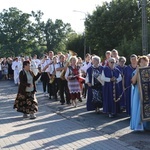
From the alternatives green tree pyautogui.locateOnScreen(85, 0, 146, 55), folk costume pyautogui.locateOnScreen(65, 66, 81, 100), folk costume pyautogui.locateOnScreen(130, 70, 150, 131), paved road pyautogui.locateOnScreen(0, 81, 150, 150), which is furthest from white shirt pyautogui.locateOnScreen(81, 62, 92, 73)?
green tree pyautogui.locateOnScreen(85, 0, 146, 55)

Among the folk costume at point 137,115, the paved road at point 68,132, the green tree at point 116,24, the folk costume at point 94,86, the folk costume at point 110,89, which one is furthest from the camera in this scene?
the green tree at point 116,24

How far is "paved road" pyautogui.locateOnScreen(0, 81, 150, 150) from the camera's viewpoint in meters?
7.61

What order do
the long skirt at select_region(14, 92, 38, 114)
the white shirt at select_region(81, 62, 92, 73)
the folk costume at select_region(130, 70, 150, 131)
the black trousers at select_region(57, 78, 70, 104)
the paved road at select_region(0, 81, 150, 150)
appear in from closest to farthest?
the paved road at select_region(0, 81, 150, 150)
the folk costume at select_region(130, 70, 150, 131)
the long skirt at select_region(14, 92, 38, 114)
the black trousers at select_region(57, 78, 70, 104)
the white shirt at select_region(81, 62, 92, 73)

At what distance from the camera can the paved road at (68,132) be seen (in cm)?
761

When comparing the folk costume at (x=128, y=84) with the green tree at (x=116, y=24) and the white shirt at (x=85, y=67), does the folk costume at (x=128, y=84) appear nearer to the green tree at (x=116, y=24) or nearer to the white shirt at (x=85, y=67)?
the white shirt at (x=85, y=67)

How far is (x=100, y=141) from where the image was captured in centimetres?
788

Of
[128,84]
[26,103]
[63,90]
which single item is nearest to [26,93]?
[26,103]

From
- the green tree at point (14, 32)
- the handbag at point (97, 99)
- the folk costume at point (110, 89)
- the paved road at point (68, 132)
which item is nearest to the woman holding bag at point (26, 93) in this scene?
the paved road at point (68, 132)

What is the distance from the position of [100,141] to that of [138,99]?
57.4 inches

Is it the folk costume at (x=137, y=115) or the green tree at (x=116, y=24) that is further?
the green tree at (x=116, y=24)

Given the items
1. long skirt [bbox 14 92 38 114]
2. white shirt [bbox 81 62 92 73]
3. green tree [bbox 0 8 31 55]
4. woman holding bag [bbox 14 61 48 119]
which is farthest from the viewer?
green tree [bbox 0 8 31 55]

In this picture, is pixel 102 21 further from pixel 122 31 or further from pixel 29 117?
pixel 29 117

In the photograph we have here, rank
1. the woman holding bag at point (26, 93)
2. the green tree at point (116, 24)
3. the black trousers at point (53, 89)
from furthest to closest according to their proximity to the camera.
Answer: the green tree at point (116, 24), the black trousers at point (53, 89), the woman holding bag at point (26, 93)

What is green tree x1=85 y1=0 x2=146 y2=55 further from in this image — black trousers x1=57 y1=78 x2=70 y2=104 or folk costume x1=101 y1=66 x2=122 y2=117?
folk costume x1=101 y1=66 x2=122 y2=117
